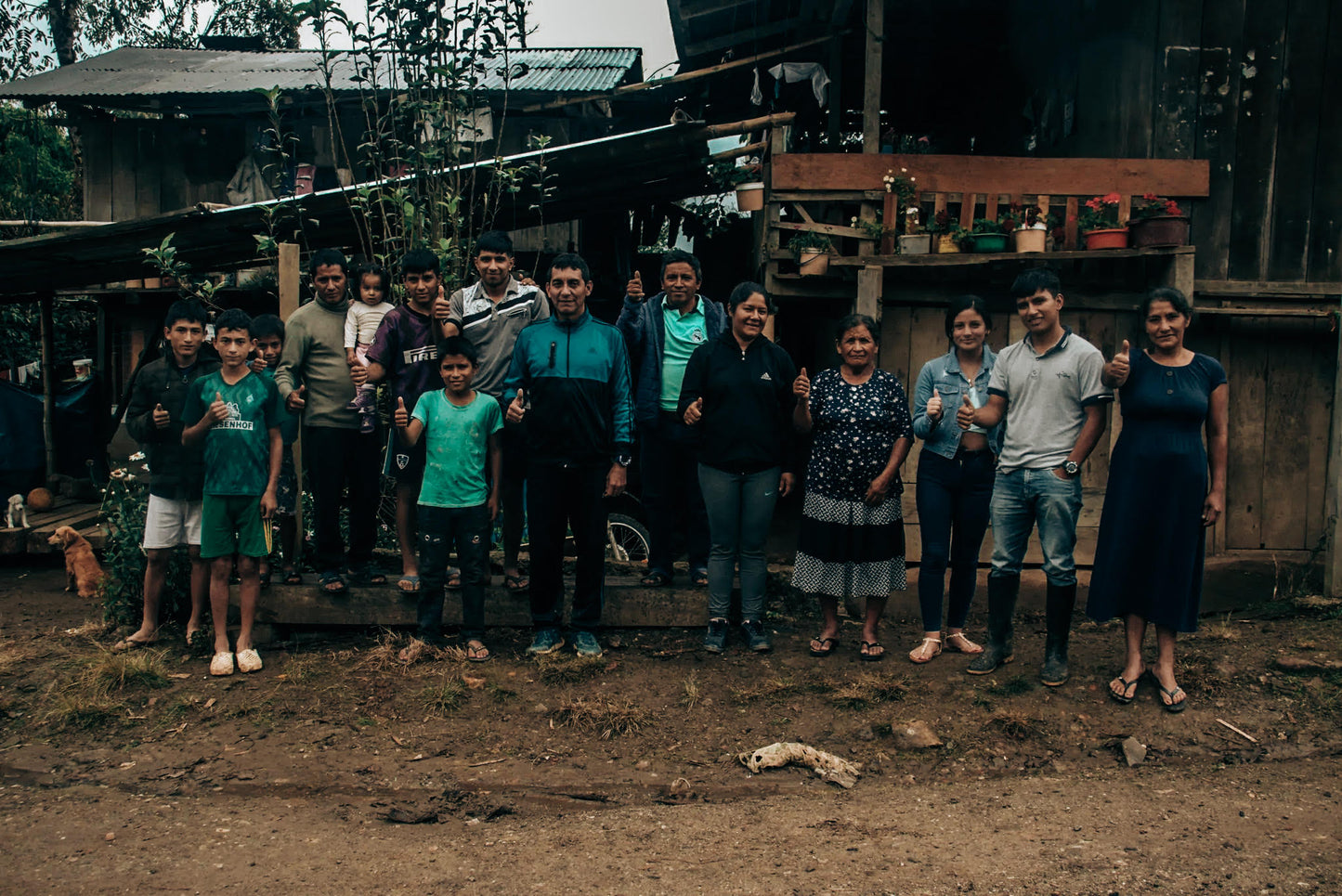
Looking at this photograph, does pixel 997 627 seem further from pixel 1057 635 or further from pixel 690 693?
pixel 690 693

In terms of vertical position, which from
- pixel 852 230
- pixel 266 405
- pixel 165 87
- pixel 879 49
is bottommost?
pixel 266 405

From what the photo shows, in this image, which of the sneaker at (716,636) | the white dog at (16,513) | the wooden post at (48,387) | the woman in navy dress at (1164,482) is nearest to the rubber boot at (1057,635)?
the woman in navy dress at (1164,482)

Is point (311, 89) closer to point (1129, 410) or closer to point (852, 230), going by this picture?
point (852, 230)

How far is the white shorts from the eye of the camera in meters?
5.13

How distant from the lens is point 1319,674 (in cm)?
470

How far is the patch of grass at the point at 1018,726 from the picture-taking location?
4.16m

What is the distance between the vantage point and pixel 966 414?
4.56m

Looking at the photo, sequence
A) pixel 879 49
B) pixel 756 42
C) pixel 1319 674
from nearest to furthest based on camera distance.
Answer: pixel 1319 674
pixel 879 49
pixel 756 42

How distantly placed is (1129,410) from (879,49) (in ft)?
13.8

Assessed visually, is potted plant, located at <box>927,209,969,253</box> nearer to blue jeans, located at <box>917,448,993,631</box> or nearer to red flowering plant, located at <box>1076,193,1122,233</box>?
red flowering plant, located at <box>1076,193,1122,233</box>

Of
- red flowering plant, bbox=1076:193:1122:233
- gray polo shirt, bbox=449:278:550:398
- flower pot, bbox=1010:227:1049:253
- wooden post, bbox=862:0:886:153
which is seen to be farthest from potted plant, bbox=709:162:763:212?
gray polo shirt, bbox=449:278:550:398

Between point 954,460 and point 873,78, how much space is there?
3.86 metres

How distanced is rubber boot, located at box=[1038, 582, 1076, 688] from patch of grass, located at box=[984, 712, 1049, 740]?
0.35m

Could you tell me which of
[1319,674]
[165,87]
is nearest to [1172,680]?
[1319,674]
